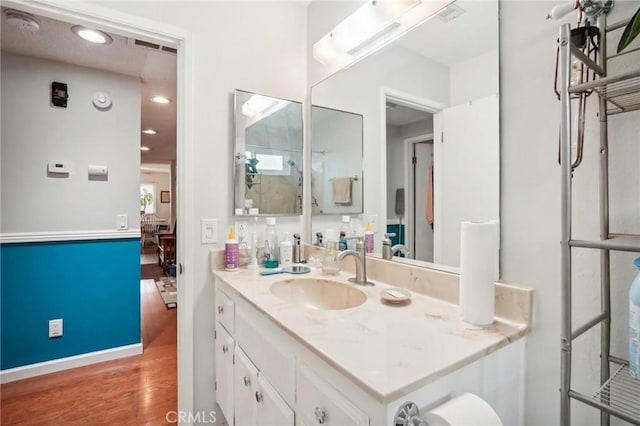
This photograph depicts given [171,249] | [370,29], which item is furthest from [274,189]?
[171,249]

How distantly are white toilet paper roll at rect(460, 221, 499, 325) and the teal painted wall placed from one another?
2586 mm

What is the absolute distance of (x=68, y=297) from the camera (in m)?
2.29

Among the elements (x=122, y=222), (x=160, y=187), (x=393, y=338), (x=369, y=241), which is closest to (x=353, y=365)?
(x=393, y=338)

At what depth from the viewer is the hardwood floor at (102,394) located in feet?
5.70

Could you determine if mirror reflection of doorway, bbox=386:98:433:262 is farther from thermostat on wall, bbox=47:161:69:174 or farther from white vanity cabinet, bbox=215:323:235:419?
thermostat on wall, bbox=47:161:69:174

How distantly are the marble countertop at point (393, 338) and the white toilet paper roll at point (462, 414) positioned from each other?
0.07 metres

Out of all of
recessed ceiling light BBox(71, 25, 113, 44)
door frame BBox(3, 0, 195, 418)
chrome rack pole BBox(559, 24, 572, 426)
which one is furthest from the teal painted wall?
chrome rack pole BBox(559, 24, 572, 426)

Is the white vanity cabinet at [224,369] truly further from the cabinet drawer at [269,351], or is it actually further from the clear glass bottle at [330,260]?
the clear glass bottle at [330,260]

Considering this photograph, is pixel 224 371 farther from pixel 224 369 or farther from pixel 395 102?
pixel 395 102

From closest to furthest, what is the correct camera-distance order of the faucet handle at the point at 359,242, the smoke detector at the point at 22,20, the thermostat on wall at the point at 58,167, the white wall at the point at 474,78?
the white wall at the point at 474,78 → the faucet handle at the point at 359,242 → the smoke detector at the point at 22,20 → the thermostat on wall at the point at 58,167

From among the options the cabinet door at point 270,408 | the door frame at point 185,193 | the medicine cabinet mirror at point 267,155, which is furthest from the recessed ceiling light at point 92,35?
the cabinet door at point 270,408

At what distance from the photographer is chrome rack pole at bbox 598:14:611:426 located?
705 mm

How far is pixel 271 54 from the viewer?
174 centimetres

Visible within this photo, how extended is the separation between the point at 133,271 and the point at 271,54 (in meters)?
2.06
